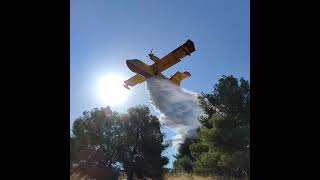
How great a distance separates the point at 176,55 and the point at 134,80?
632 cm

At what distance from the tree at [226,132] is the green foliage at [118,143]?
397cm

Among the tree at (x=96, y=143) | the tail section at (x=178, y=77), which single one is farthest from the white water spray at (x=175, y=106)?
the tree at (x=96, y=143)

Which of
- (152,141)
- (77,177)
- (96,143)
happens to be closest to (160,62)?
(152,141)

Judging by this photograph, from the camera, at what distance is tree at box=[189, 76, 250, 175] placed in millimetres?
30391

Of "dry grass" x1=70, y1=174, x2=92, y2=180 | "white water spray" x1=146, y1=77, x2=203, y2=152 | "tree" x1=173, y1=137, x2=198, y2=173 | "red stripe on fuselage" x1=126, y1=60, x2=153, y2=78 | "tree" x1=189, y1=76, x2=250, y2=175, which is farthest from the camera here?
"tree" x1=173, y1=137, x2=198, y2=173

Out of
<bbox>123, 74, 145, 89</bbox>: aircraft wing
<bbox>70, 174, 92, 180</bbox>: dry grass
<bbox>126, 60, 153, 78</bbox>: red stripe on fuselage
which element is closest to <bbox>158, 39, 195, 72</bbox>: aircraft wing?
<bbox>126, 60, 153, 78</bbox>: red stripe on fuselage

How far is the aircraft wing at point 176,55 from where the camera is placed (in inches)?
1442

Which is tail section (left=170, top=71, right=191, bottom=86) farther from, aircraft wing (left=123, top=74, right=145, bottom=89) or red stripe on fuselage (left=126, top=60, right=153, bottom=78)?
red stripe on fuselage (left=126, top=60, right=153, bottom=78)

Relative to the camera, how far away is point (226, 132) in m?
31.4

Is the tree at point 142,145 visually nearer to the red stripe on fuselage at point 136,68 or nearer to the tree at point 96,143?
the tree at point 96,143

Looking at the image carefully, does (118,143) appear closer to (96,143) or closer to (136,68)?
(96,143)
